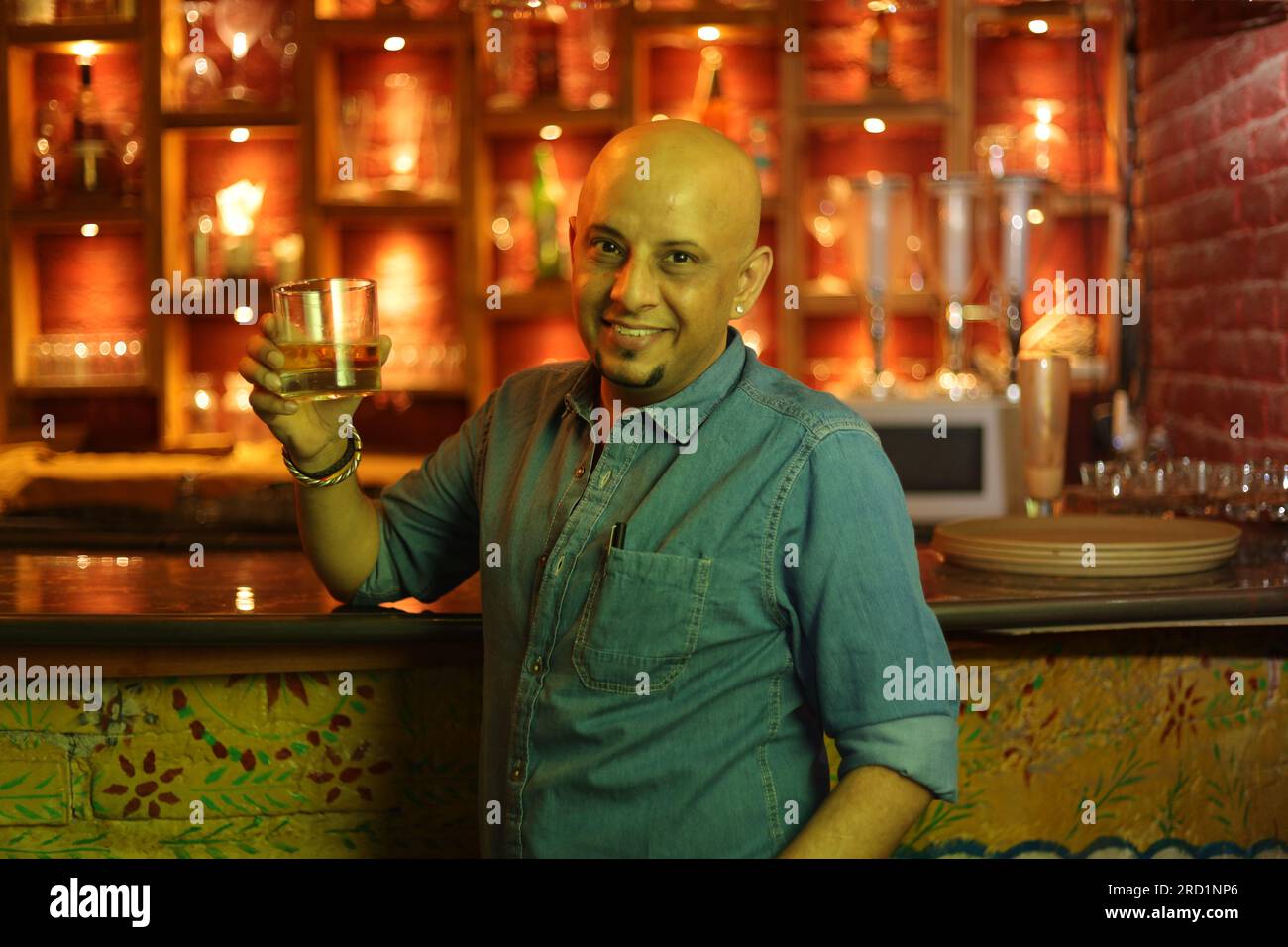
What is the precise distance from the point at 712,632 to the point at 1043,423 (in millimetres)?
1166

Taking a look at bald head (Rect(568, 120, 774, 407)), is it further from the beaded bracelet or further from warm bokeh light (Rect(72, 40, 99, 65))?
warm bokeh light (Rect(72, 40, 99, 65))

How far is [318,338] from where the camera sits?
1396 mm

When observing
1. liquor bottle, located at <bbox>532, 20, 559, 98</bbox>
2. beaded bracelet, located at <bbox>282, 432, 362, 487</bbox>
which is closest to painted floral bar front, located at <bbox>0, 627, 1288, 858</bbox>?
beaded bracelet, located at <bbox>282, 432, 362, 487</bbox>

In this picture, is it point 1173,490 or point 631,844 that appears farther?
point 1173,490

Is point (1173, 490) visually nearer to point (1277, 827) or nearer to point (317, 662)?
point (1277, 827)

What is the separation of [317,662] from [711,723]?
0.52m

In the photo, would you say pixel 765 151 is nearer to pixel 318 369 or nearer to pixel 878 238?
pixel 878 238

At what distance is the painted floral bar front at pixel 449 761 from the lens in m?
1.66

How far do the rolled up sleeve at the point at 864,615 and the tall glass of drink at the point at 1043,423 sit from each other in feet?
3.53

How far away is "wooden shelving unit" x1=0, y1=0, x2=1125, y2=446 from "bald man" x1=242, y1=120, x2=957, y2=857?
2.78 meters

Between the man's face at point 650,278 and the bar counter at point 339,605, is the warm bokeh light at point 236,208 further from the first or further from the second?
the man's face at point 650,278

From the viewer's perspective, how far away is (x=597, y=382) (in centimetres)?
148

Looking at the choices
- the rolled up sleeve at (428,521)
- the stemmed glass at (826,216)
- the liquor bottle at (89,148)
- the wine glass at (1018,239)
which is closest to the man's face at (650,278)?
the rolled up sleeve at (428,521)
